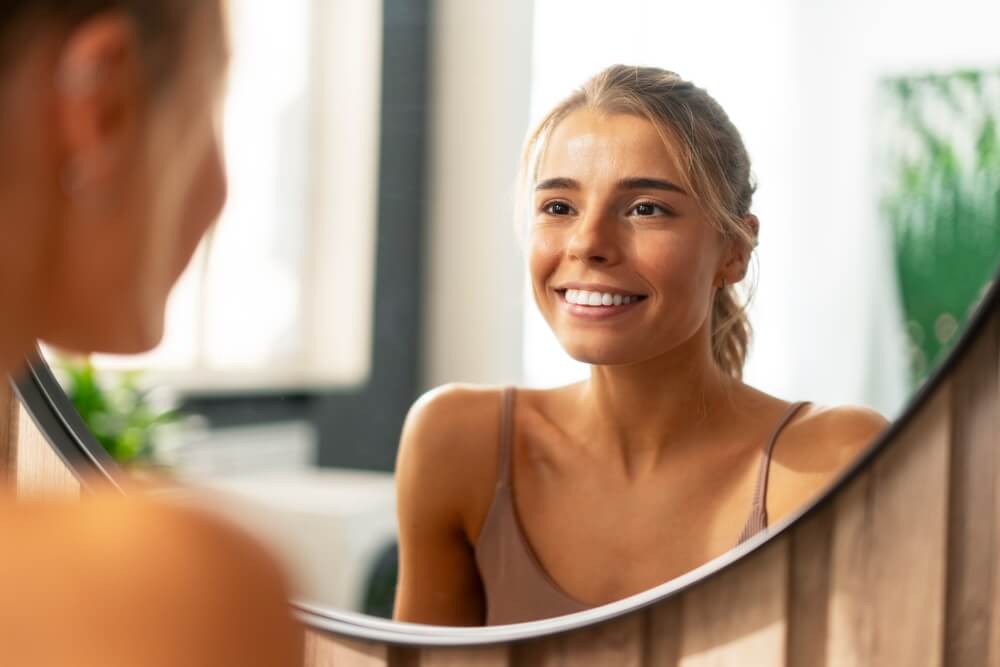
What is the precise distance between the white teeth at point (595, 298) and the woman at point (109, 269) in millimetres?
222

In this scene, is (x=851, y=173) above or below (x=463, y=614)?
above

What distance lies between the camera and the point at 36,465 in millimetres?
744

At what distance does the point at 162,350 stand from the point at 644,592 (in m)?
0.38

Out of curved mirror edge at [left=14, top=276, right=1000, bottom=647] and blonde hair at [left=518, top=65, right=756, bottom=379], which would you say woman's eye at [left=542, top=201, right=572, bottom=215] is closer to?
blonde hair at [left=518, top=65, right=756, bottom=379]

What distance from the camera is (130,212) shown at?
356mm

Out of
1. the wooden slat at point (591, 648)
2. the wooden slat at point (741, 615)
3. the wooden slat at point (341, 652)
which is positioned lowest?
the wooden slat at point (341, 652)

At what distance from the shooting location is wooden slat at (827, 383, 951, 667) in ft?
1.51

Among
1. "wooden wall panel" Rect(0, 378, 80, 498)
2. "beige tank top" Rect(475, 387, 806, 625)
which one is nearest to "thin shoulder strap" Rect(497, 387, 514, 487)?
"beige tank top" Rect(475, 387, 806, 625)

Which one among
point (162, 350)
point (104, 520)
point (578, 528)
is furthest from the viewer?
point (162, 350)

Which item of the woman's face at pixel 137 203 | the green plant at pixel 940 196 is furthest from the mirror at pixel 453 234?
the woman's face at pixel 137 203

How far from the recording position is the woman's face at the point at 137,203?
34 cm

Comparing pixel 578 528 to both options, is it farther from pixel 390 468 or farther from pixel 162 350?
pixel 162 350

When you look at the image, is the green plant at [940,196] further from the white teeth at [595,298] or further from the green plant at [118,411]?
the green plant at [118,411]

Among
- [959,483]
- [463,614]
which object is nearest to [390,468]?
[463,614]
